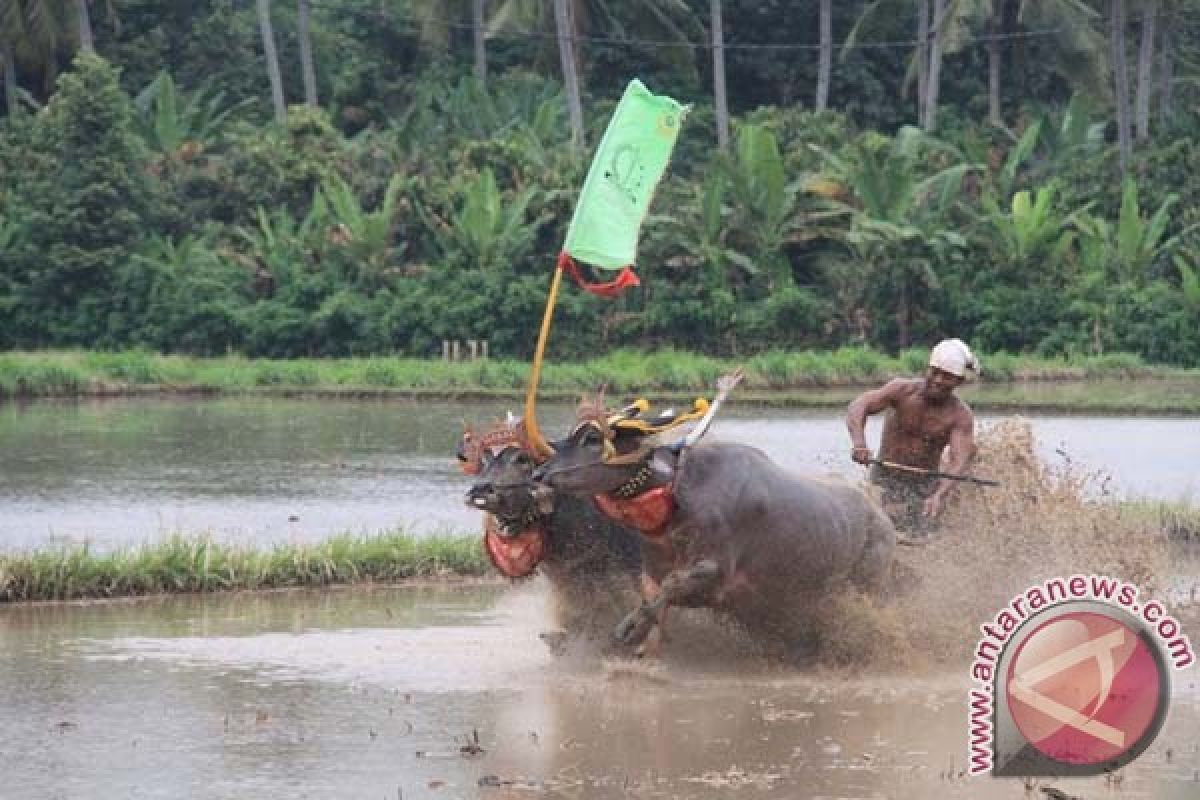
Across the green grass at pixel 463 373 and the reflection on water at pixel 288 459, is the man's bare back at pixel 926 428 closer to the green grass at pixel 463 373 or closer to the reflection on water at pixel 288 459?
the reflection on water at pixel 288 459

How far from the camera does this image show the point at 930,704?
9766 millimetres

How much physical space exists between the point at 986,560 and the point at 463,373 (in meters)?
16.7

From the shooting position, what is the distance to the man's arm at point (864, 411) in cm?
1078

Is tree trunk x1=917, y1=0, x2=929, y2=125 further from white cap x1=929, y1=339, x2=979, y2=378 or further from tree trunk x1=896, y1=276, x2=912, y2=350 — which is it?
white cap x1=929, y1=339, x2=979, y2=378

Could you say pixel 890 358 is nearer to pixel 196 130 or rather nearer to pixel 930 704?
pixel 196 130

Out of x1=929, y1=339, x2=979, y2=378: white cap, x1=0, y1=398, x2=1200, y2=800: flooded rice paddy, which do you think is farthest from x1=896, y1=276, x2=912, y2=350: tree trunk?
x1=929, y1=339, x2=979, y2=378: white cap

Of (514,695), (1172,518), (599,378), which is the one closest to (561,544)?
(514,695)

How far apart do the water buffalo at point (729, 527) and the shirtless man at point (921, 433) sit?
0.51 m

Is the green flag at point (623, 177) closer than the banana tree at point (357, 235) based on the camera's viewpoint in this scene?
Yes

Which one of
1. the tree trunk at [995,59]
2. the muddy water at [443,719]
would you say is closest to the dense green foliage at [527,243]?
the tree trunk at [995,59]

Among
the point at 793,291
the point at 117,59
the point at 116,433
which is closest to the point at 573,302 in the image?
the point at 793,291

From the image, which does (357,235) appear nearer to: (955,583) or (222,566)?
(222,566)

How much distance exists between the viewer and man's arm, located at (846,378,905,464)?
10.8 metres

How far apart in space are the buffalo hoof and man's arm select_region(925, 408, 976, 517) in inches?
77.7
